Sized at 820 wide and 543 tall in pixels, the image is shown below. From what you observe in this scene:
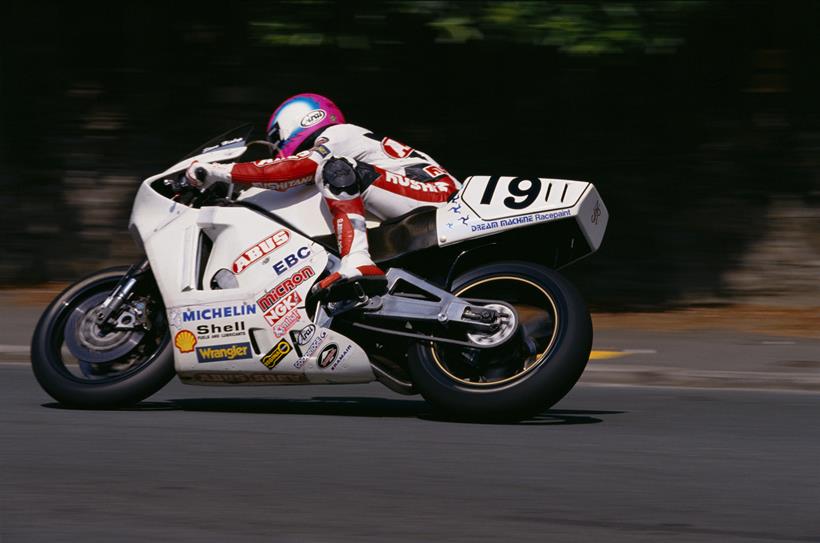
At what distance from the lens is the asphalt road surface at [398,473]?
5.07m

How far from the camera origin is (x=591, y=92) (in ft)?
44.7

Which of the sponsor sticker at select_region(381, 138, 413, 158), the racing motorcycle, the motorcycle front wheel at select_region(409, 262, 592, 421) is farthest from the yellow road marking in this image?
the motorcycle front wheel at select_region(409, 262, 592, 421)

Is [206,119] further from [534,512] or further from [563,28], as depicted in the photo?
[534,512]

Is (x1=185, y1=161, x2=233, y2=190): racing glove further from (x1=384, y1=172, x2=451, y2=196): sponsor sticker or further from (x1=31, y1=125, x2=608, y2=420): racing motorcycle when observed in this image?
(x1=384, y1=172, x2=451, y2=196): sponsor sticker

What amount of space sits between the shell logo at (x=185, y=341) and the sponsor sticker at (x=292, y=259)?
1.82ft

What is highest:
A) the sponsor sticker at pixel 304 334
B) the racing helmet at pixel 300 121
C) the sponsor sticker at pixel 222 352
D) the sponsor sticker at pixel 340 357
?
the racing helmet at pixel 300 121

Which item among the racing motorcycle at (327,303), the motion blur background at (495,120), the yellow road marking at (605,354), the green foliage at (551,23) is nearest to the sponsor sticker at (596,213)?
the racing motorcycle at (327,303)

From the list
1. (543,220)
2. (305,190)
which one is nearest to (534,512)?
(543,220)

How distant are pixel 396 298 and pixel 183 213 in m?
1.27

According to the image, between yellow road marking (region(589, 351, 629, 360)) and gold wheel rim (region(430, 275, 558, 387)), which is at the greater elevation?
gold wheel rim (region(430, 275, 558, 387))

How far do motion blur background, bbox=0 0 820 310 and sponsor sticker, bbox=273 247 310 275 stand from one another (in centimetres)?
530

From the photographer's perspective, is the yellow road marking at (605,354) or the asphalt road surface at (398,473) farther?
the yellow road marking at (605,354)

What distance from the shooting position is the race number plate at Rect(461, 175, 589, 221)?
7.10 metres

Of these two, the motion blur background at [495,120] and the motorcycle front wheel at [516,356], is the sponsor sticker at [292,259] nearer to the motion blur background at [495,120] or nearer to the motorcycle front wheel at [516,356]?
the motorcycle front wheel at [516,356]
